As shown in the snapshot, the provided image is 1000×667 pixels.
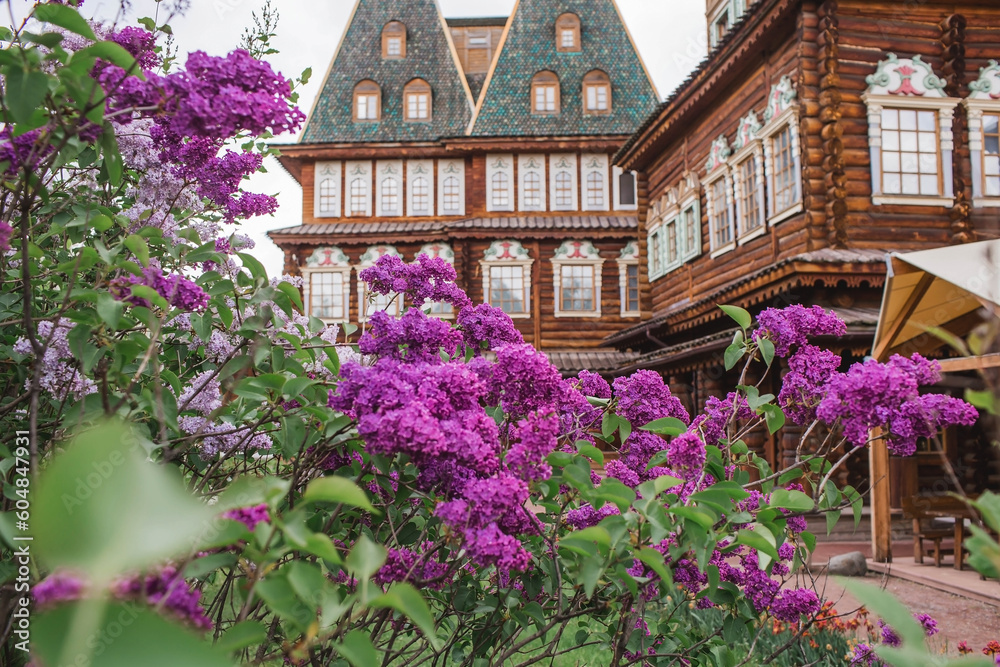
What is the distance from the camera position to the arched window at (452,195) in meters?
23.1

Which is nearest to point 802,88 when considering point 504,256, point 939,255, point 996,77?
point 996,77

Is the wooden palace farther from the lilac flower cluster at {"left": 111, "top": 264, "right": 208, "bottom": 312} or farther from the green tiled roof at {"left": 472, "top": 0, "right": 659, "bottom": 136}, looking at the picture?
the lilac flower cluster at {"left": 111, "top": 264, "right": 208, "bottom": 312}

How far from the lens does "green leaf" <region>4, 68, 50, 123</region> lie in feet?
4.01

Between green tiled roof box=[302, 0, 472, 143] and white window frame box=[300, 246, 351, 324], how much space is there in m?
3.47

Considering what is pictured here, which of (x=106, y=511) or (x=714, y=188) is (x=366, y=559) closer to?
(x=106, y=511)

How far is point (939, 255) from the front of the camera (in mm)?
6168

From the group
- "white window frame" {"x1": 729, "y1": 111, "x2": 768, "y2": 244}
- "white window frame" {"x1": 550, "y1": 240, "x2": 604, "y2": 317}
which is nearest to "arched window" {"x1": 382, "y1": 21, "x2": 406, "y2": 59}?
"white window frame" {"x1": 550, "y1": 240, "x2": 604, "y2": 317}

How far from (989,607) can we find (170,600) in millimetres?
7564

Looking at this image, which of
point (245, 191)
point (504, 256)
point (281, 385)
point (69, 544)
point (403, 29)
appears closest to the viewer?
point (69, 544)

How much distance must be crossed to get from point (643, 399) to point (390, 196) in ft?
71.0

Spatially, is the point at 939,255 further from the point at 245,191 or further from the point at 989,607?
the point at 245,191

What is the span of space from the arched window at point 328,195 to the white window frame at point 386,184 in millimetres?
1265

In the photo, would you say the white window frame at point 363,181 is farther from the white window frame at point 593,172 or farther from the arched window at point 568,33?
the arched window at point 568,33

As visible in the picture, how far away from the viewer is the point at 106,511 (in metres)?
0.42
